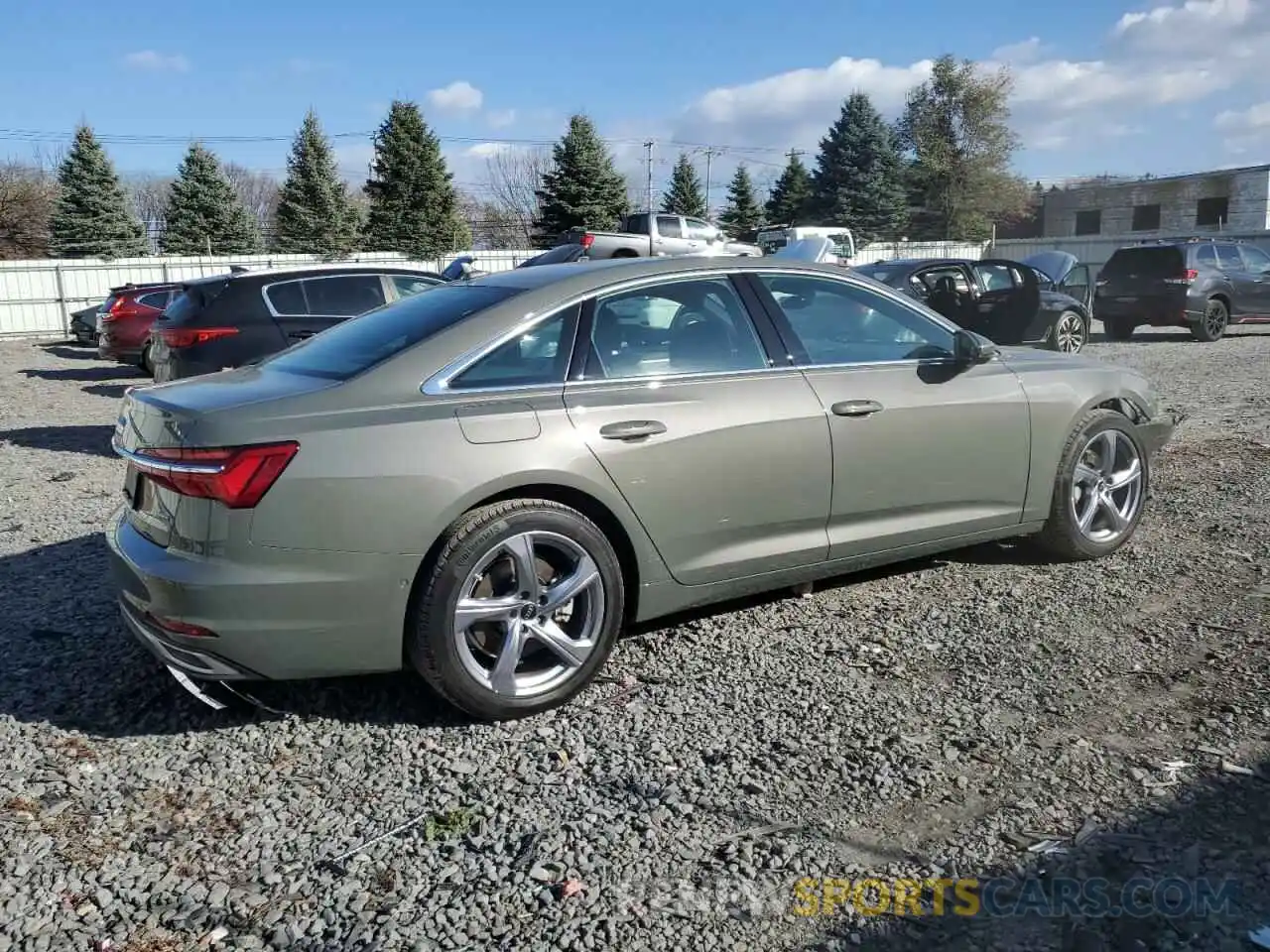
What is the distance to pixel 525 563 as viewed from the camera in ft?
11.4

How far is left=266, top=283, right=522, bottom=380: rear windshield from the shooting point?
3.72m

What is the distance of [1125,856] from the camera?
2.62 m

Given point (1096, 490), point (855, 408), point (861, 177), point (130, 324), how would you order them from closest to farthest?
point (855, 408)
point (1096, 490)
point (130, 324)
point (861, 177)

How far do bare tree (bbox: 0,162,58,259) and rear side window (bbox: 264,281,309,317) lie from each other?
36661 mm

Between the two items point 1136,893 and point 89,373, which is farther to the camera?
point 89,373

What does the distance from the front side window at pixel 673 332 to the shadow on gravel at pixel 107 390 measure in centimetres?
1216

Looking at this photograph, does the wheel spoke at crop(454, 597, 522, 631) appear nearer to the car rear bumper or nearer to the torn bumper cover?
the car rear bumper

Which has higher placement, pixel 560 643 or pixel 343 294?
pixel 343 294

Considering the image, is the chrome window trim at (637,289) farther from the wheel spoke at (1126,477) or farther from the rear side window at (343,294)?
the rear side window at (343,294)

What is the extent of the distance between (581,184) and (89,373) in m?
28.4

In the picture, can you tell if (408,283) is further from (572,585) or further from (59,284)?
(59,284)

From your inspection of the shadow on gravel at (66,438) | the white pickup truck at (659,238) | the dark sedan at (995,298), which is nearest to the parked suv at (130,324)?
the shadow on gravel at (66,438)

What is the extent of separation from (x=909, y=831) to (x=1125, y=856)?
53 cm

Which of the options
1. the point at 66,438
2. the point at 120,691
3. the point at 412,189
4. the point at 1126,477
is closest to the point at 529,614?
the point at 120,691
